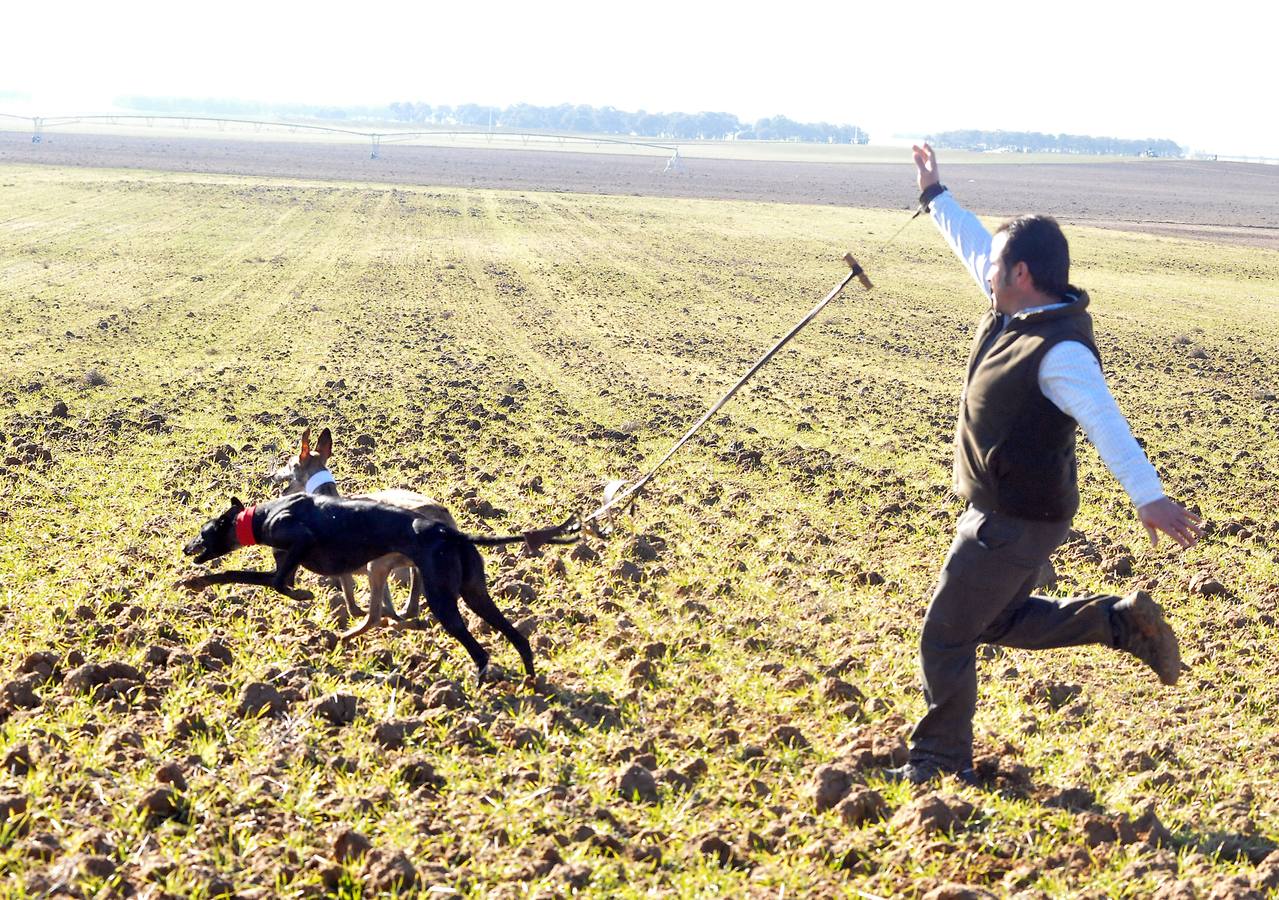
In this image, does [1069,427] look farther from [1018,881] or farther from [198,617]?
[198,617]

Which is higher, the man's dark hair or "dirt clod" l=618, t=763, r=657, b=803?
the man's dark hair

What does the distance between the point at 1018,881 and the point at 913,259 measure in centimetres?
2927

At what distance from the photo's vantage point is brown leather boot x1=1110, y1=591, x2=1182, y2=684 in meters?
5.20

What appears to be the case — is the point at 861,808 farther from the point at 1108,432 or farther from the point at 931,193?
the point at 931,193

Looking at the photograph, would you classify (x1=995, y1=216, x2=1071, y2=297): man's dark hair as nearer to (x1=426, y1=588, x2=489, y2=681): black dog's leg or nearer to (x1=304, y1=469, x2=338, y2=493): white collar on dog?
(x1=426, y1=588, x2=489, y2=681): black dog's leg

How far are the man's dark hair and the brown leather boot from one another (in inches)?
49.5

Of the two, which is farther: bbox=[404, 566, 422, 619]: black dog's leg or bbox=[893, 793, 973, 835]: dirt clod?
bbox=[404, 566, 422, 619]: black dog's leg

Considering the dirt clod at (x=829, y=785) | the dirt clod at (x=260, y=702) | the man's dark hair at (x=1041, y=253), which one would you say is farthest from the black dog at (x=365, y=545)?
the man's dark hair at (x=1041, y=253)

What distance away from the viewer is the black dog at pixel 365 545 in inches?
253

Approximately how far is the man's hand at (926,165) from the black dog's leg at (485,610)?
279 centimetres

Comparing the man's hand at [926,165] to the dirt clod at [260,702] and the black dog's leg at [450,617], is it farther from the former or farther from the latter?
the dirt clod at [260,702]

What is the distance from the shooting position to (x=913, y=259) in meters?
32.7

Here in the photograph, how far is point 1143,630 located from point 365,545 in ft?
12.0


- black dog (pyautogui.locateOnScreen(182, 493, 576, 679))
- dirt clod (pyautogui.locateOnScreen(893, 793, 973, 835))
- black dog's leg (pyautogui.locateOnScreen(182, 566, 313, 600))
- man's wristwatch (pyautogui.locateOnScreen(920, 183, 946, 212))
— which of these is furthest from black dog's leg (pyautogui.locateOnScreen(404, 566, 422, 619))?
man's wristwatch (pyautogui.locateOnScreen(920, 183, 946, 212))
